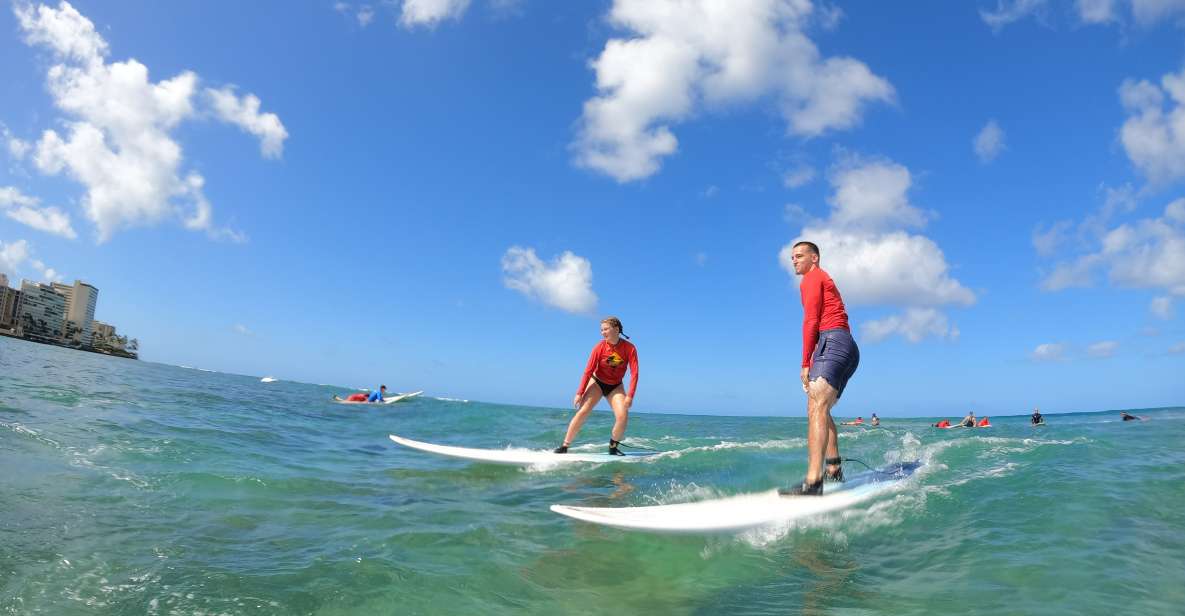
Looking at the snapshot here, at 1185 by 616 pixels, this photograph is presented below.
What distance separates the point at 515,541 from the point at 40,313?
189 metres

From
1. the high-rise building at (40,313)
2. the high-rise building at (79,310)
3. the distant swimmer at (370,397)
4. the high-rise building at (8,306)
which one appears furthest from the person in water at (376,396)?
the high-rise building at (79,310)

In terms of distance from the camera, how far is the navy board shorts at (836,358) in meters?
5.52

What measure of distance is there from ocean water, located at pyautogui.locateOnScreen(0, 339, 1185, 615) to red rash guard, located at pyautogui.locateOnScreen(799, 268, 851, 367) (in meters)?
1.77

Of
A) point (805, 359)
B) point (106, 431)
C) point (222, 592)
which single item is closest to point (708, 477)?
point (805, 359)

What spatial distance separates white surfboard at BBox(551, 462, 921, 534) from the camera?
4.98 meters

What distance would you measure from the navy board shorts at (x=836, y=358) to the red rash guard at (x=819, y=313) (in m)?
0.07

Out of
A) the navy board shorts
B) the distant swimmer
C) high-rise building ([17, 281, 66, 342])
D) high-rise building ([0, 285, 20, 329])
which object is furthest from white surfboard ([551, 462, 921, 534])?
high-rise building ([17, 281, 66, 342])

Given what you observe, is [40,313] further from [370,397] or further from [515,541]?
[515,541]

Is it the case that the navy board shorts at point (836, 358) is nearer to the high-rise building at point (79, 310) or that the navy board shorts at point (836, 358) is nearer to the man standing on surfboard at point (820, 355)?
the man standing on surfboard at point (820, 355)

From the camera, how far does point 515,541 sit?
4.84 m

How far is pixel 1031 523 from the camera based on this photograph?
204 inches

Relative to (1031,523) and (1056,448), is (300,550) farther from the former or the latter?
(1056,448)

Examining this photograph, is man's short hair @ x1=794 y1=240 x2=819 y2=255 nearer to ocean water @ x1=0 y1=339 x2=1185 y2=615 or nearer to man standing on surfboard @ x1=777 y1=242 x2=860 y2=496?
man standing on surfboard @ x1=777 y1=242 x2=860 y2=496

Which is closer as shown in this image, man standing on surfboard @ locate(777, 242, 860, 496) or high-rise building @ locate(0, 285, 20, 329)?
man standing on surfboard @ locate(777, 242, 860, 496)
